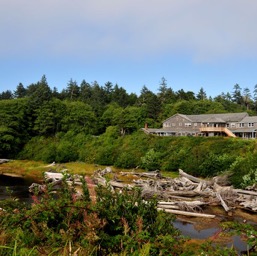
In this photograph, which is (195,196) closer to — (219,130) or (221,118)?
(219,130)

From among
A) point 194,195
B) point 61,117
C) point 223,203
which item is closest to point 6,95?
point 61,117

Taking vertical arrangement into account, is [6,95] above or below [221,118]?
above

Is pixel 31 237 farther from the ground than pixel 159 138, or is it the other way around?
pixel 159 138

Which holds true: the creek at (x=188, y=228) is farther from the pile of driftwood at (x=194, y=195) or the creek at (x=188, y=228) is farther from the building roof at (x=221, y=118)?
the building roof at (x=221, y=118)

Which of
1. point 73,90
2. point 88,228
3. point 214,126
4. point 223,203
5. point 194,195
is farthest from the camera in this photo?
point 73,90

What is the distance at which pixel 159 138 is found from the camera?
205 ft

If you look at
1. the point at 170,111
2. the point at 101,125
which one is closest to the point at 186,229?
the point at 101,125

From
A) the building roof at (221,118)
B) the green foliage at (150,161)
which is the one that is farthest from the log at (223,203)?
the building roof at (221,118)

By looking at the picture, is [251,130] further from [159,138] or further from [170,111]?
[170,111]

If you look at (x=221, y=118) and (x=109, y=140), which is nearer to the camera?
(x=109, y=140)

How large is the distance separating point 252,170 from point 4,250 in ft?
125

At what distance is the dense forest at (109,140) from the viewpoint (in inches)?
1944

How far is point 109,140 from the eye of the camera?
68.1 metres

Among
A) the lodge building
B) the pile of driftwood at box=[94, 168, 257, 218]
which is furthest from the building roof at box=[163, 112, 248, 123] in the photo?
the pile of driftwood at box=[94, 168, 257, 218]
